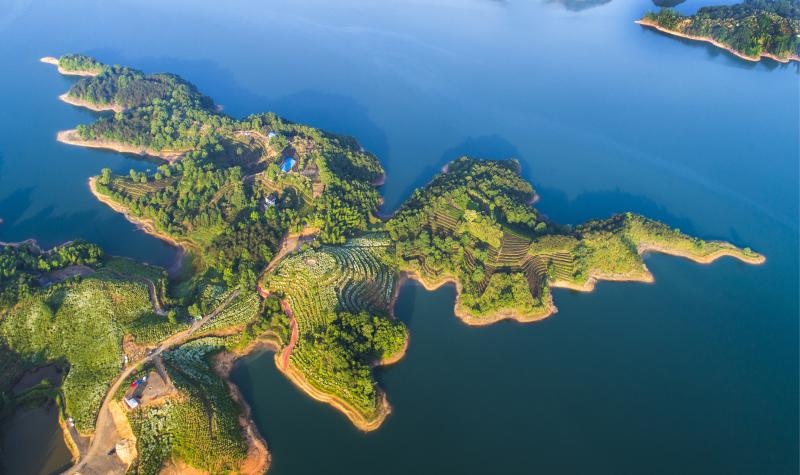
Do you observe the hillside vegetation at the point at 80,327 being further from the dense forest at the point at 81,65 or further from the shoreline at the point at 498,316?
the dense forest at the point at 81,65

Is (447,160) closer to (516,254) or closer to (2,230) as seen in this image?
(516,254)

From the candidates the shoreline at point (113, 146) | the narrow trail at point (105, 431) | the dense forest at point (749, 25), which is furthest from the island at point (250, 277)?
the dense forest at point (749, 25)

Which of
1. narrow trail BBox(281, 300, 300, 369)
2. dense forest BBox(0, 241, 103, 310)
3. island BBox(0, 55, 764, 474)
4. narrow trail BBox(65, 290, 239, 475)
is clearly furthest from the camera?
dense forest BBox(0, 241, 103, 310)

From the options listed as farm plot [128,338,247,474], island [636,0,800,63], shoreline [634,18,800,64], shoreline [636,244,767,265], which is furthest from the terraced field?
island [636,0,800,63]

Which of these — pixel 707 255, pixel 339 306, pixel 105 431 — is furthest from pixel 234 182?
pixel 707 255

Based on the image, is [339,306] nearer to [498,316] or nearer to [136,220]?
[498,316]

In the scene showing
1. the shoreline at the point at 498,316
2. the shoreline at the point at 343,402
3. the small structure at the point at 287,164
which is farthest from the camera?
the small structure at the point at 287,164

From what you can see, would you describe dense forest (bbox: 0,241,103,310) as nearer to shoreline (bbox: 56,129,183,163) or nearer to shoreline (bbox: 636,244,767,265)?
shoreline (bbox: 56,129,183,163)
